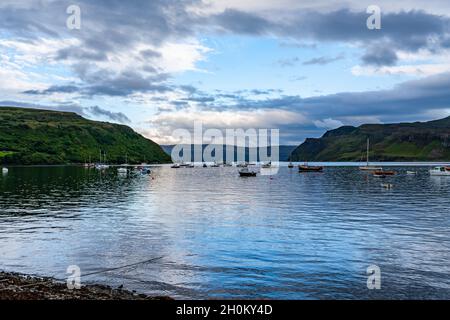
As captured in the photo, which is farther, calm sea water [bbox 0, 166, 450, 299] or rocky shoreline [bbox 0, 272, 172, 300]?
calm sea water [bbox 0, 166, 450, 299]

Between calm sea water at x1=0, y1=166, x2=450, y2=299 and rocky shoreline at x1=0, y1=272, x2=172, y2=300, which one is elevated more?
rocky shoreline at x1=0, y1=272, x2=172, y2=300

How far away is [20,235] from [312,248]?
31.7 meters

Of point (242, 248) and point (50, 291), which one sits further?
point (242, 248)

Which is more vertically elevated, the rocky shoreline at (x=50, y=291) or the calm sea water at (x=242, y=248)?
the rocky shoreline at (x=50, y=291)

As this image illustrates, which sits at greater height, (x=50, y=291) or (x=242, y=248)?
(x=50, y=291)

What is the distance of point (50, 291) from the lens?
74.2 ft

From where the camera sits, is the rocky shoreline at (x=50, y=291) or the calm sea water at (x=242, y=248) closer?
the rocky shoreline at (x=50, y=291)

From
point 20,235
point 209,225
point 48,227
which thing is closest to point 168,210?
point 209,225

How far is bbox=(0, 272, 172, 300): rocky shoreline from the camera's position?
2100 centimetres

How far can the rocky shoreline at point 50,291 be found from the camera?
2100cm

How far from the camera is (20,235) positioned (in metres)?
44.2
